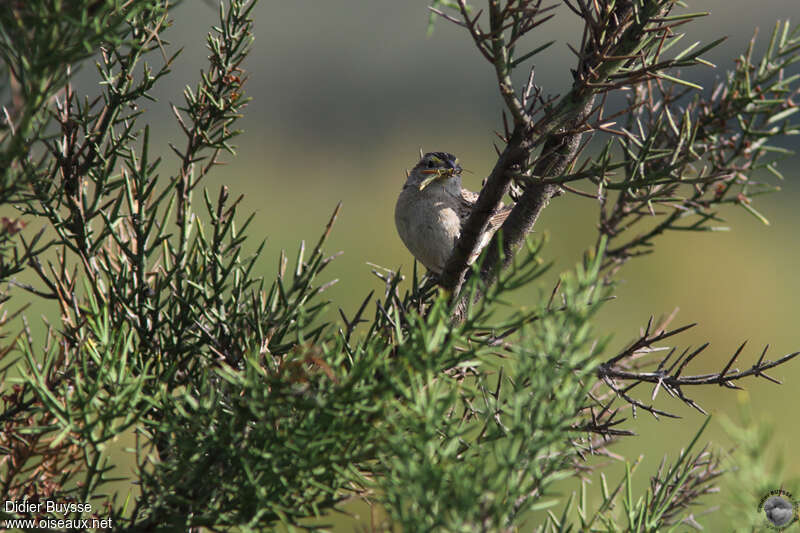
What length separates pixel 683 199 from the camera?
563 millimetres

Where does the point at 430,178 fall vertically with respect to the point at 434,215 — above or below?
below

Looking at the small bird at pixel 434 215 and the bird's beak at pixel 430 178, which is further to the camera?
the small bird at pixel 434 215

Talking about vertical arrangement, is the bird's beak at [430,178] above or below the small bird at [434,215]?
below

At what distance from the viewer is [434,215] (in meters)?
1.80

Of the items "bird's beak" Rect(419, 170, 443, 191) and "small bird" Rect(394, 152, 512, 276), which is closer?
"bird's beak" Rect(419, 170, 443, 191)

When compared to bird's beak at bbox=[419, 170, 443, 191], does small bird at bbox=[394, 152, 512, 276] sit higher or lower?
higher

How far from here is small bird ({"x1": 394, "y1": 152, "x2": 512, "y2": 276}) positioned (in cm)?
177

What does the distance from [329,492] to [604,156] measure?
14.1 inches

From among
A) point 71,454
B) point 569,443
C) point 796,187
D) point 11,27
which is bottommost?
point 71,454

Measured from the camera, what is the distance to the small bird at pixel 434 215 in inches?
69.7

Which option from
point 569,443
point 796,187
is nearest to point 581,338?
point 569,443

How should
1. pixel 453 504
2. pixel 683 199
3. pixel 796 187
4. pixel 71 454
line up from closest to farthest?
pixel 453 504 < pixel 683 199 < pixel 71 454 < pixel 796 187

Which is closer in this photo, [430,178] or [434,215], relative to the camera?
[430,178]

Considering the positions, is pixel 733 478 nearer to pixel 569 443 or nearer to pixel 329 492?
pixel 569 443
